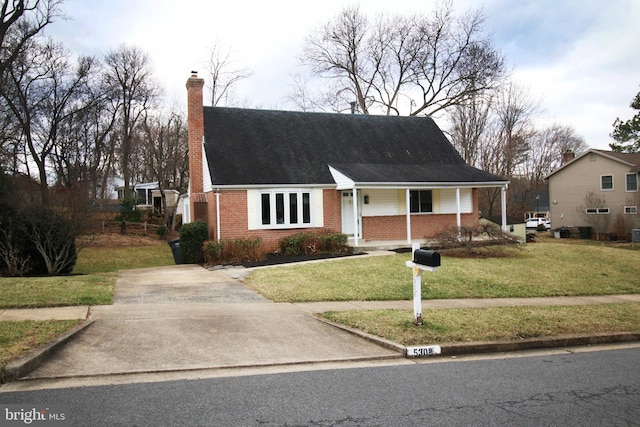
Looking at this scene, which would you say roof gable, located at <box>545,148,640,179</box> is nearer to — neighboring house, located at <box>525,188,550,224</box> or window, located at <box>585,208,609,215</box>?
window, located at <box>585,208,609,215</box>

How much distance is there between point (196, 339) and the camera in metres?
7.75

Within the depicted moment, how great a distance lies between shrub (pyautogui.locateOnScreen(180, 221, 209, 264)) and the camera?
1966 cm

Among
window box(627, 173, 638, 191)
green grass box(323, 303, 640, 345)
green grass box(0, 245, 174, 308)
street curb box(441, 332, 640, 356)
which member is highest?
window box(627, 173, 638, 191)

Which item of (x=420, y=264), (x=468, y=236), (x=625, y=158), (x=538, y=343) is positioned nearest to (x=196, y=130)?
(x=468, y=236)

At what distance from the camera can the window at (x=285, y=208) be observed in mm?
20375

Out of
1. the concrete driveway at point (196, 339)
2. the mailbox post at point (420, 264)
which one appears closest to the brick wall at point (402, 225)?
the concrete driveway at point (196, 339)

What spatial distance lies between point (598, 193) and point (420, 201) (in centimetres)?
2458

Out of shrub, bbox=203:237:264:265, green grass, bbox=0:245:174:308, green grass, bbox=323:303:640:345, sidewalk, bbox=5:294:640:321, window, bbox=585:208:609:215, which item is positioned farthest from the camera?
window, bbox=585:208:609:215

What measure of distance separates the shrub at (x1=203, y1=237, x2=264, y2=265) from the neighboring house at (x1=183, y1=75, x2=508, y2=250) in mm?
1082

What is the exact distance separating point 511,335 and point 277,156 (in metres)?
15.4

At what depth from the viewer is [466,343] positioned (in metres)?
7.75

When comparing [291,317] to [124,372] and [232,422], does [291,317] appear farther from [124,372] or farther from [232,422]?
[232,422]

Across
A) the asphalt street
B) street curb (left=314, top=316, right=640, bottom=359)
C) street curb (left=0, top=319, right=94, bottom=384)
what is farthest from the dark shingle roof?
the asphalt street

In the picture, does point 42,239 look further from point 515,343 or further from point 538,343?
point 538,343
